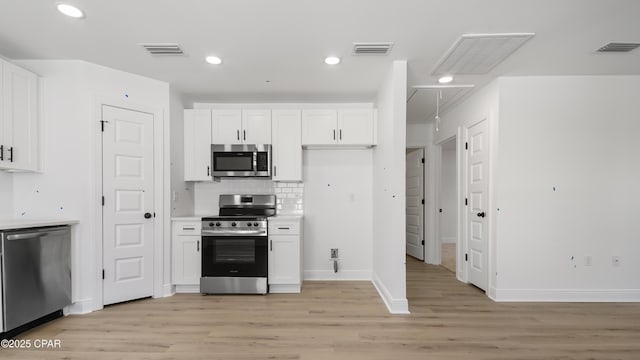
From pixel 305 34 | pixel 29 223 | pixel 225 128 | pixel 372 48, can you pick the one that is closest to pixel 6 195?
pixel 29 223

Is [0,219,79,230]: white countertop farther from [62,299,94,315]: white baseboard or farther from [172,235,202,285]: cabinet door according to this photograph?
[172,235,202,285]: cabinet door

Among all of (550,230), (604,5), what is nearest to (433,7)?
(604,5)

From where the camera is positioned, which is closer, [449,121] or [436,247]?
[449,121]

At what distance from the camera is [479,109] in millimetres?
3725

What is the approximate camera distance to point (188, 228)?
356 centimetres

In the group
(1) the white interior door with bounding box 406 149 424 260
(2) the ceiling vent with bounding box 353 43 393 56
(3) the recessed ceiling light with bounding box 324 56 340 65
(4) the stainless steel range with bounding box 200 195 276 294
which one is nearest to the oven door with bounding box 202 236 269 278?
(4) the stainless steel range with bounding box 200 195 276 294

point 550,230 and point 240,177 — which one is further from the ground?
point 240,177

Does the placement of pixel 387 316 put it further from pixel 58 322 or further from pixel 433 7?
pixel 58 322

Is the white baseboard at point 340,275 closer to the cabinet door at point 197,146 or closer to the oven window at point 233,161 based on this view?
the oven window at point 233,161

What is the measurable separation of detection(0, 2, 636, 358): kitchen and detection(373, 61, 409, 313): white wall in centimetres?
1

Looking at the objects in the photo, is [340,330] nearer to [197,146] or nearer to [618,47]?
[197,146]

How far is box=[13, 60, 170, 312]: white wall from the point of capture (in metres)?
2.92

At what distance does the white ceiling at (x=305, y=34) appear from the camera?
209 centimetres

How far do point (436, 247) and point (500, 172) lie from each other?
2.21m
